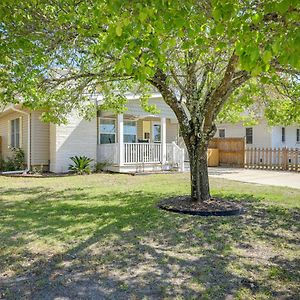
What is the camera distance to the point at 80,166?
52.3ft

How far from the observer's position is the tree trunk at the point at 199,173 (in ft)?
25.8

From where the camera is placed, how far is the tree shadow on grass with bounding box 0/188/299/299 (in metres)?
3.65

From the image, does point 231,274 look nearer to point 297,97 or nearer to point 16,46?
point 16,46

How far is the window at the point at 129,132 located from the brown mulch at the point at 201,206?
1066 cm

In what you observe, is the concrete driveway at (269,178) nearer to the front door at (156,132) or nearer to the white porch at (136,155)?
the white porch at (136,155)

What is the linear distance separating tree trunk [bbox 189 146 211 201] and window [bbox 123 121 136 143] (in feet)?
36.5

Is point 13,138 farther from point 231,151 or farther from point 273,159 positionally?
point 273,159

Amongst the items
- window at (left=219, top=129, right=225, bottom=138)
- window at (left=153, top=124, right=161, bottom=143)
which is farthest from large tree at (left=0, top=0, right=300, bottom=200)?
window at (left=219, top=129, right=225, bottom=138)

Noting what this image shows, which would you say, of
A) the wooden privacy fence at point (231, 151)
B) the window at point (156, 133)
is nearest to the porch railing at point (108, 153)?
the window at point (156, 133)

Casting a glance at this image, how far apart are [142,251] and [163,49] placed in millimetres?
2893

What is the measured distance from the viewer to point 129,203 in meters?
8.54

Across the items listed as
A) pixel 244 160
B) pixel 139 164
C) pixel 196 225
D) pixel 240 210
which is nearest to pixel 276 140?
pixel 244 160

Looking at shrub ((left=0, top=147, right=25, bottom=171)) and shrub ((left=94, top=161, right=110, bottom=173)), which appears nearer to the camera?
shrub ((left=0, top=147, right=25, bottom=171))

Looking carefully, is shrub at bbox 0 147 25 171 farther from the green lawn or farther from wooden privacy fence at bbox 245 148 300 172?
wooden privacy fence at bbox 245 148 300 172
